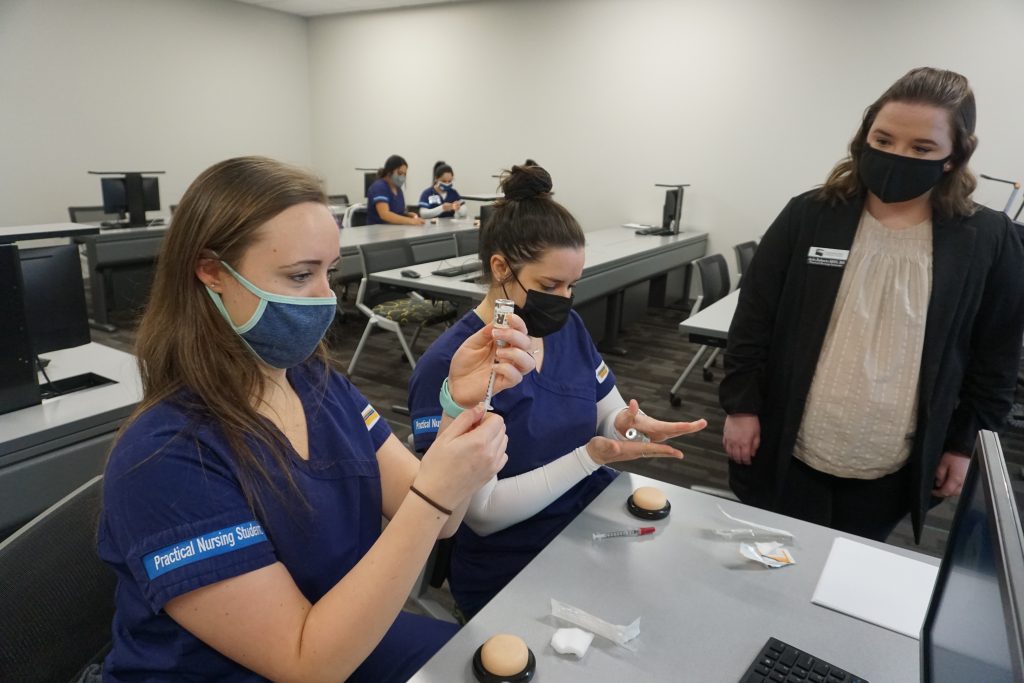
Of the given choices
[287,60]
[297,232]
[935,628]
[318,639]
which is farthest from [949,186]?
[287,60]

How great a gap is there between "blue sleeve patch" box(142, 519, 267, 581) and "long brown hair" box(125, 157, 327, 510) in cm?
6

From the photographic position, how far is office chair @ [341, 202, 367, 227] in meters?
6.20

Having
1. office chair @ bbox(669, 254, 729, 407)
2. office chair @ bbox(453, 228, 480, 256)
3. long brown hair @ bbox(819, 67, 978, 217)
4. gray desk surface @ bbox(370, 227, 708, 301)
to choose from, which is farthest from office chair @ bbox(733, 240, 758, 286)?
long brown hair @ bbox(819, 67, 978, 217)

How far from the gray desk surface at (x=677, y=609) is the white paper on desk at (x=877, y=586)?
0.06ft

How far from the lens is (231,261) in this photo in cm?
88

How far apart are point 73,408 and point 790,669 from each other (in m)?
1.81

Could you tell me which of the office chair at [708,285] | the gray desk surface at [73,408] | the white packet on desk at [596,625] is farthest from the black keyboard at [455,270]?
the white packet on desk at [596,625]

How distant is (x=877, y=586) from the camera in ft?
3.46

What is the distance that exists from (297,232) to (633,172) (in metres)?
6.06

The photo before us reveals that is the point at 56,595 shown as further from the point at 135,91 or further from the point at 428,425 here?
the point at 135,91

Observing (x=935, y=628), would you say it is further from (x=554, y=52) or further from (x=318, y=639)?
(x=554, y=52)

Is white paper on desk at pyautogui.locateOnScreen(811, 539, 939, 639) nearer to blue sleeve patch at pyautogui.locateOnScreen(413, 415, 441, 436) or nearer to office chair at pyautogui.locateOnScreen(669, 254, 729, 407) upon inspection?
blue sleeve patch at pyautogui.locateOnScreen(413, 415, 441, 436)

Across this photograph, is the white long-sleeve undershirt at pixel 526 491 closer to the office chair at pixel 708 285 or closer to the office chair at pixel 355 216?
the office chair at pixel 708 285

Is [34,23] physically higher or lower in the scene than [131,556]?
higher
